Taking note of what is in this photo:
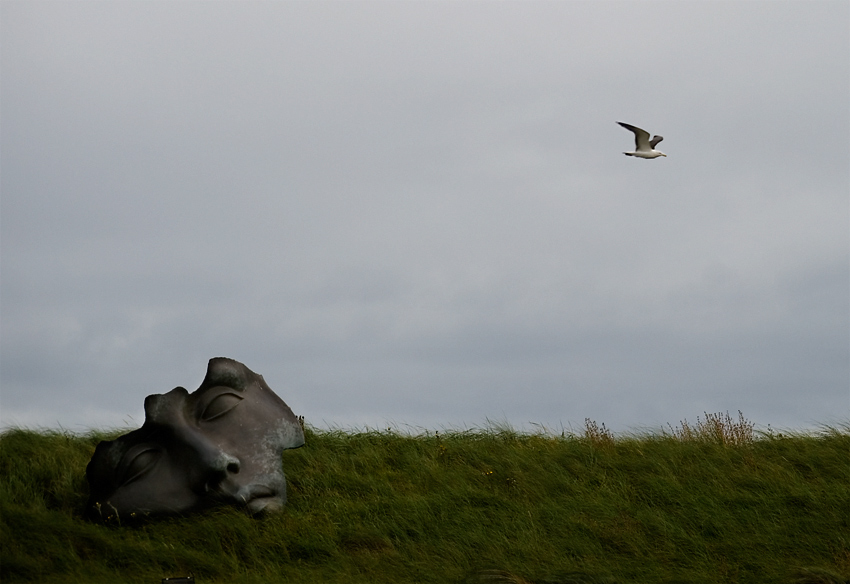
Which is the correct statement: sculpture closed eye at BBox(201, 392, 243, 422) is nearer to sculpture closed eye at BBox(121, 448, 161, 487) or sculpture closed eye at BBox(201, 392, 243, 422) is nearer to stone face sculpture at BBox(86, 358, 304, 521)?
stone face sculpture at BBox(86, 358, 304, 521)

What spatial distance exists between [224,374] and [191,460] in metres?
1.21

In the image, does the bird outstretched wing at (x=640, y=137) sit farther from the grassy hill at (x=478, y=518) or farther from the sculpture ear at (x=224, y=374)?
the sculpture ear at (x=224, y=374)

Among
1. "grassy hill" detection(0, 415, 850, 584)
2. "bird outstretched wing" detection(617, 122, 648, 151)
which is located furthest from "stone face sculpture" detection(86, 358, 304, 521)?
"bird outstretched wing" detection(617, 122, 648, 151)

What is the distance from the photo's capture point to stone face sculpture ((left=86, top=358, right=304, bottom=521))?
10508 mm

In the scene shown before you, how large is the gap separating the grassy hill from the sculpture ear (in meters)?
1.55

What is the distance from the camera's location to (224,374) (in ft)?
36.9

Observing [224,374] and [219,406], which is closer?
[219,406]

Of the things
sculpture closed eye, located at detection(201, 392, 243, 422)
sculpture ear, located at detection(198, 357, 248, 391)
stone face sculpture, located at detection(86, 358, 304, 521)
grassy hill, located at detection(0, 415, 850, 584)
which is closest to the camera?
grassy hill, located at detection(0, 415, 850, 584)

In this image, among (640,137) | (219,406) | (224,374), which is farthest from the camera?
(640,137)

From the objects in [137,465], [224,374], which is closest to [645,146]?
[224,374]

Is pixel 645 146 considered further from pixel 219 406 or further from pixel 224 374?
pixel 219 406

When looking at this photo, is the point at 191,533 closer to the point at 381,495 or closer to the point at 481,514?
the point at 381,495

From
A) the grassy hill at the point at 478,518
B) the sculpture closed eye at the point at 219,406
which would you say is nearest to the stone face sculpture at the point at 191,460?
the sculpture closed eye at the point at 219,406

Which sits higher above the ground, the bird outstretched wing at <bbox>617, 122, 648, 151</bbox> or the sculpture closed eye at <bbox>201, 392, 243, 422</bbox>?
the bird outstretched wing at <bbox>617, 122, 648, 151</bbox>
